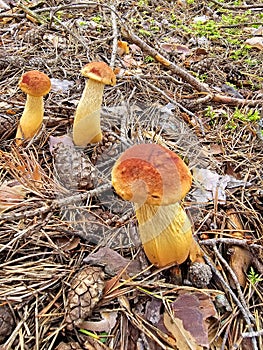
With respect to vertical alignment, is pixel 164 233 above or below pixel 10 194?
above

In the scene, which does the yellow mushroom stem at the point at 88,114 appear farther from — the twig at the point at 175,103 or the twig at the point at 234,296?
the twig at the point at 234,296

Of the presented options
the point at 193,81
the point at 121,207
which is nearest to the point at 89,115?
the point at 121,207

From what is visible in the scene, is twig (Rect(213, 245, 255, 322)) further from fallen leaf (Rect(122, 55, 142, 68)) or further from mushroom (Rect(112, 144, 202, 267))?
fallen leaf (Rect(122, 55, 142, 68))

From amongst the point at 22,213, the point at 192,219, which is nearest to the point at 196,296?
the point at 192,219

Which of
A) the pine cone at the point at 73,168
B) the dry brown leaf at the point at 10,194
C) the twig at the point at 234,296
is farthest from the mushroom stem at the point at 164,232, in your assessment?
the dry brown leaf at the point at 10,194

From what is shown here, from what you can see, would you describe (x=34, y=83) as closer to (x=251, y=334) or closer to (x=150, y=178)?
(x=150, y=178)

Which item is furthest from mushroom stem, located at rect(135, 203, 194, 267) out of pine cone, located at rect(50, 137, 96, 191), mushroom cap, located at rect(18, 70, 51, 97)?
mushroom cap, located at rect(18, 70, 51, 97)
